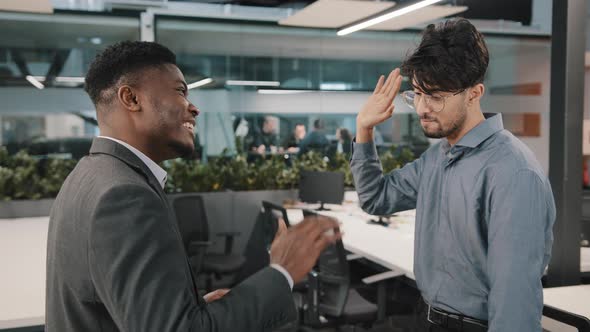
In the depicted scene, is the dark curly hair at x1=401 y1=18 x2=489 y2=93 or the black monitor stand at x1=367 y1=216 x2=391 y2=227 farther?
the black monitor stand at x1=367 y1=216 x2=391 y2=227

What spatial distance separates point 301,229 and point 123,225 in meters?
0.38

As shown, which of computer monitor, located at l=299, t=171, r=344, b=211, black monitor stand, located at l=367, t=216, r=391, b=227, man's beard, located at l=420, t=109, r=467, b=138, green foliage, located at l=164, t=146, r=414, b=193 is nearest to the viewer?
man's beard, located at l=420, t=109, r=467, b=138

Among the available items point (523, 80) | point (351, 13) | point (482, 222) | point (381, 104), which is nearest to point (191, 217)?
point (351, 13)

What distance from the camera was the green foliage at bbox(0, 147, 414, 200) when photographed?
4891 millimetres

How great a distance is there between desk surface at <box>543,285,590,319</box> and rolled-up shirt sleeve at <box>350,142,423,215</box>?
79 centimetres

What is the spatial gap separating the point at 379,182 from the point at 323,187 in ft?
10.9

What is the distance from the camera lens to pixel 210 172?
220 inches

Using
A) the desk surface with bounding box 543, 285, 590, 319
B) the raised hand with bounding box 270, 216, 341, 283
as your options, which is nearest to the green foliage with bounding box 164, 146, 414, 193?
the desk surface with bounding box 543, 285, 590, 319

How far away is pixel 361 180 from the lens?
6.57ft

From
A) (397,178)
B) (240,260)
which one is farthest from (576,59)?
(240,260)

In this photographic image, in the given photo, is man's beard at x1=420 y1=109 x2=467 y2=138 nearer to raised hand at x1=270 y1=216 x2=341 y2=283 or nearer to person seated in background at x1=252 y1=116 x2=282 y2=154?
raised hand at x1=270 y1=216 x2=341 y2=283

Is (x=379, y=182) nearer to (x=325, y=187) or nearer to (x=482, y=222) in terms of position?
(x=482, y=222)

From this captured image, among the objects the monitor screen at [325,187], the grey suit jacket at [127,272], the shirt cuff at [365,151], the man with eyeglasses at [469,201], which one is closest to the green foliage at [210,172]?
the monitor screen at [325,187]

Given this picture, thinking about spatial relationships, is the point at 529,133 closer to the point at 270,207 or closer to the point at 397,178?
the point at 270,207
